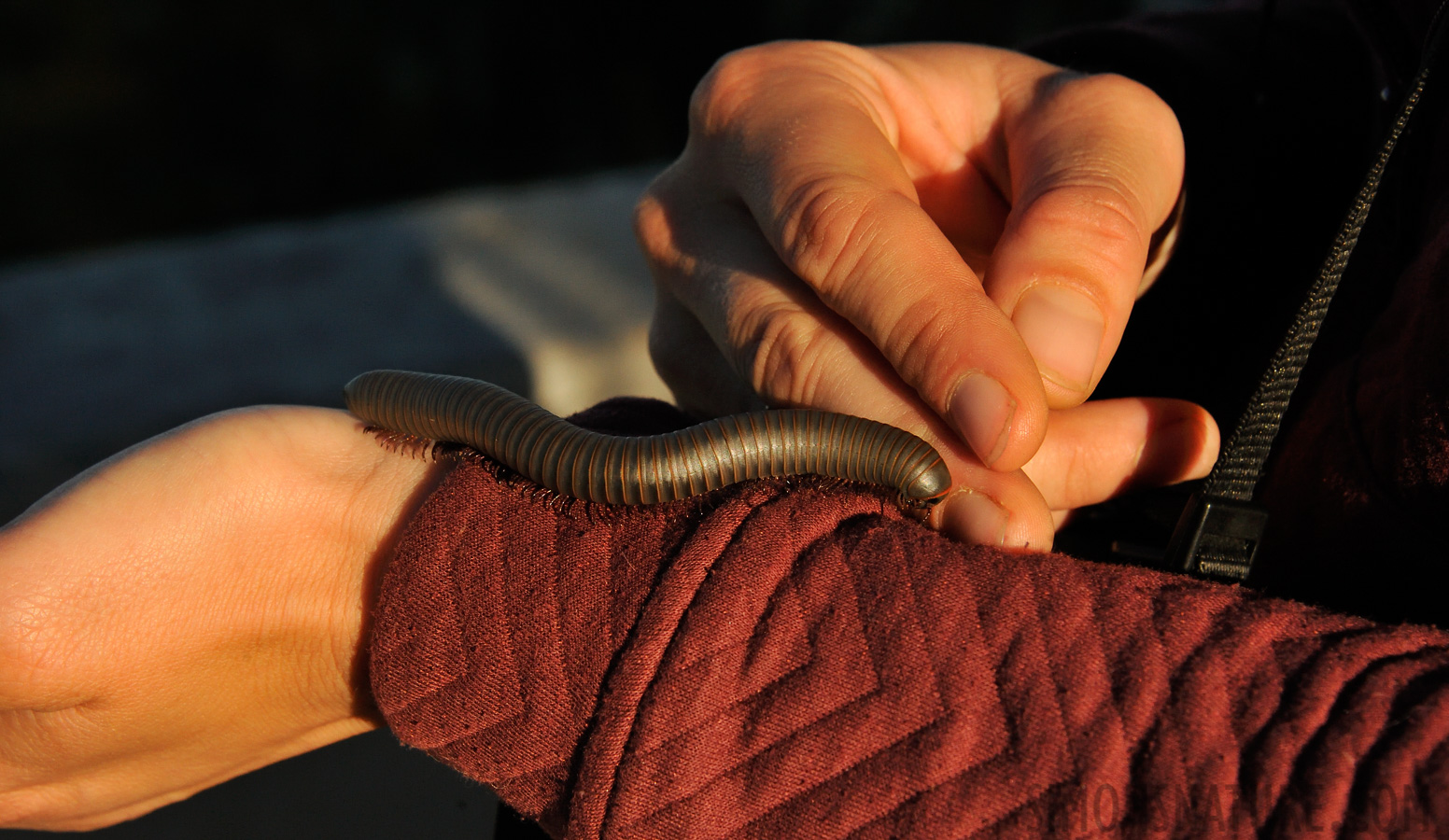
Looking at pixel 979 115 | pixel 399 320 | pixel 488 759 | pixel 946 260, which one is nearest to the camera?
pixel 488 759

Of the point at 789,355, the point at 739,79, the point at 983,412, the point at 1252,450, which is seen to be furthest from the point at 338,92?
the point at 1252,450

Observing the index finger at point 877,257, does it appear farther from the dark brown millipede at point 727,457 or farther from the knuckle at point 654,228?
the knuckle at point 654,228

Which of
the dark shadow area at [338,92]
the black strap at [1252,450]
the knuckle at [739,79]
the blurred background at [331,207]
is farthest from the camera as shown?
the dark shadow area at [338,92]

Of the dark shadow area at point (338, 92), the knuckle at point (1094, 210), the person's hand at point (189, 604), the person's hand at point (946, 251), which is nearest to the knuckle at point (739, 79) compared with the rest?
the person's hand at point (946, 251)

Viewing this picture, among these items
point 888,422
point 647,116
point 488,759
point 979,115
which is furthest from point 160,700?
point 647,116

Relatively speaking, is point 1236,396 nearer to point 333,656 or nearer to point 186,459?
point 333,656

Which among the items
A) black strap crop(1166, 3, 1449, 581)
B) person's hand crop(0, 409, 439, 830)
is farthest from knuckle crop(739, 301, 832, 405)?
person's hand crop(0, 409, 439, 830)
